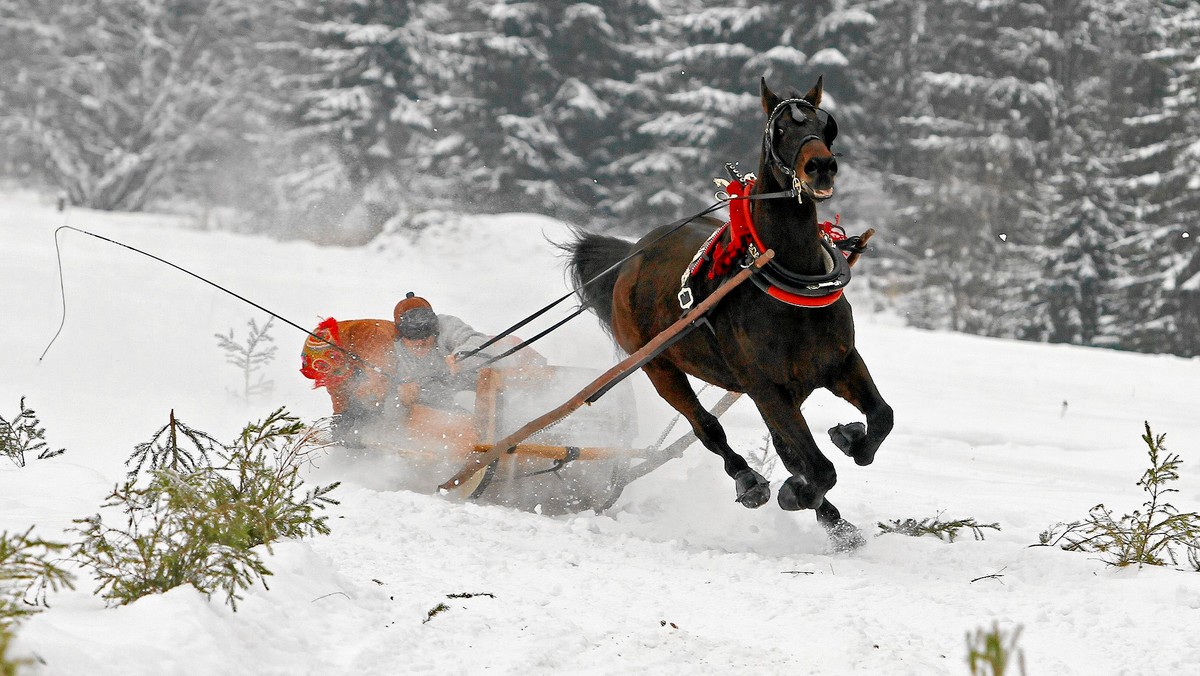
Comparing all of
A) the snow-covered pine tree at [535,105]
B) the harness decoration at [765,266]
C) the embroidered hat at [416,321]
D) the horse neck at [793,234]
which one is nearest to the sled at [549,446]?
the embroidered hat at [416,321]

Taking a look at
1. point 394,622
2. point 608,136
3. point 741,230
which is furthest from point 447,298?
point 608,136

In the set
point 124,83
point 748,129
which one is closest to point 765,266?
point 748,129

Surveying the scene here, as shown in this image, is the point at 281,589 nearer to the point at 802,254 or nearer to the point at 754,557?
the point at 754,557

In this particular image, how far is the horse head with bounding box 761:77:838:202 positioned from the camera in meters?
4.34

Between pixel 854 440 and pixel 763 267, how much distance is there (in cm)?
95

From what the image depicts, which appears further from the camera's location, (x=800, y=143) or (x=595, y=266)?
(x=595, y=266)

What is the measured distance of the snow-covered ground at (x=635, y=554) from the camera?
3.14 metres

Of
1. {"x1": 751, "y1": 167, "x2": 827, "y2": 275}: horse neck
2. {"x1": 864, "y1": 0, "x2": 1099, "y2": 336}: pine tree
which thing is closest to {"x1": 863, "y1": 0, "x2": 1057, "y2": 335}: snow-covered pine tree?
{"x1": 864, "y1": 0, "x2": 1099, "y2": 336}: pine tree

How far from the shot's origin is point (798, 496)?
5.02 metres

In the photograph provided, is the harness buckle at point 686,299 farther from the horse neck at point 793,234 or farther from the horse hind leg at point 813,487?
the horse hind leg at point 813,487

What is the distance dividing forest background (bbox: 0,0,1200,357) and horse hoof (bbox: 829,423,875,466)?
1707 cm

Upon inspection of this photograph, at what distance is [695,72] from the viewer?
2625cm

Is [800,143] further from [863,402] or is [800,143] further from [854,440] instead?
[854,440]

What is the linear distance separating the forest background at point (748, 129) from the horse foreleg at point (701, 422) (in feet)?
52.6
